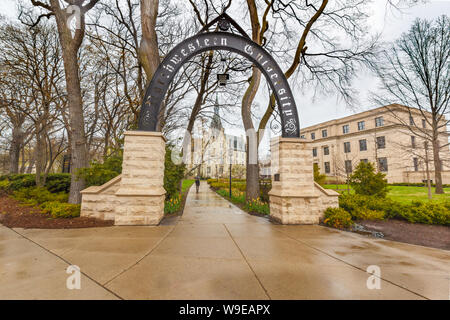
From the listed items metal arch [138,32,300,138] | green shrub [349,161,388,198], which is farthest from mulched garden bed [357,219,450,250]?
green shrub [349,161,388,198]

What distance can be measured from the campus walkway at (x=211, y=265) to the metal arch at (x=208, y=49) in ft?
11.8

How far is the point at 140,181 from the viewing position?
18.5 feet

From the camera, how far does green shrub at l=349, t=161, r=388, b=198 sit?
11031mm

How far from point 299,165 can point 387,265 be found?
356 cm

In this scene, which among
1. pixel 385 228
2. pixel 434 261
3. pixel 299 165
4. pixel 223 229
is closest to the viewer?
pixel 434 261

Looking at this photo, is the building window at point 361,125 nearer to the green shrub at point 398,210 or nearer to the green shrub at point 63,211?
the green shrub at point 398,210

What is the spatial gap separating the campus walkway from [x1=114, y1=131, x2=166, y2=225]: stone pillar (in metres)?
0.60

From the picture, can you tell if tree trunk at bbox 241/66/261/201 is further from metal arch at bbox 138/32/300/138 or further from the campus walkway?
the campus walkway

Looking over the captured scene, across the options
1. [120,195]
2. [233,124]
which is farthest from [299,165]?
[233,124]

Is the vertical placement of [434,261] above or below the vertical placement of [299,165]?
below

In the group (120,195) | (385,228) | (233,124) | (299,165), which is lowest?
(385,228)

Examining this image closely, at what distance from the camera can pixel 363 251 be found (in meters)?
3.90
